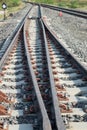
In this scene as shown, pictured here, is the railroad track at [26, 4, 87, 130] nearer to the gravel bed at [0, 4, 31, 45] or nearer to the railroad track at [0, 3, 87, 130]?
the railroad track at [0, 3, 87, 130]

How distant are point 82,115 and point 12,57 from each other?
19.9 ft

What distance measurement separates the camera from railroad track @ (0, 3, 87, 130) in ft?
18.1

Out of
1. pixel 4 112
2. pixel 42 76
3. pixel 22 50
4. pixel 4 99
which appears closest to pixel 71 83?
pixel 42 76

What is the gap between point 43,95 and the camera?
22.2 feet

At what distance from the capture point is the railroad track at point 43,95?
18.1 feet

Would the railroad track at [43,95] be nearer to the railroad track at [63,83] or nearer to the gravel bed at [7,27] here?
the railroad track at [63,83]

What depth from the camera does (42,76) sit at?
28.4 ft

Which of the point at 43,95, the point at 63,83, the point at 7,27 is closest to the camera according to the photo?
the point at 43,95

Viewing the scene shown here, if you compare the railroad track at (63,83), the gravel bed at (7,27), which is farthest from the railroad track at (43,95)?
the gravel bed at (7,27)

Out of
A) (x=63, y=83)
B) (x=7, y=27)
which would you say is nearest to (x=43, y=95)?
(x=63, y=83)

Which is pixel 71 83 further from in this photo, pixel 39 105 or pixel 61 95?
pixel 39 105

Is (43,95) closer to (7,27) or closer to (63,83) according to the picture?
(63,83)

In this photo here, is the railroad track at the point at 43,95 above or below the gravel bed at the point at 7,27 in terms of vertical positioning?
above

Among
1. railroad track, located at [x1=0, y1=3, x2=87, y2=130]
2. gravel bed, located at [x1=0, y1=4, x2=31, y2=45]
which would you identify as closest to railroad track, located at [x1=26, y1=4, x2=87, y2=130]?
railroad track, located at [x1=0, y1=3, x2=87, y2=130]
